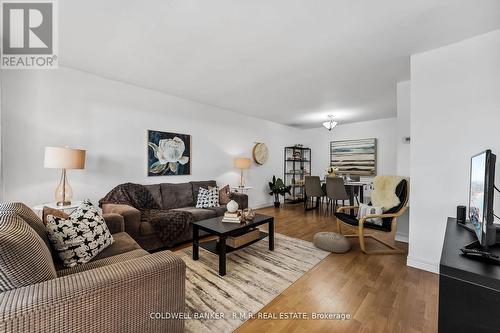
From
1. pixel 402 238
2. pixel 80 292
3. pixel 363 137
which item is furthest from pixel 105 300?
pixel 363 137

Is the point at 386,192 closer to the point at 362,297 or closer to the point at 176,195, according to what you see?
the point at 362,297

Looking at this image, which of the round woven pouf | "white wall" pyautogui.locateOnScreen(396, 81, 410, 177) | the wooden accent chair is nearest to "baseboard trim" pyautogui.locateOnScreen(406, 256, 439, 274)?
the wooden accent chair

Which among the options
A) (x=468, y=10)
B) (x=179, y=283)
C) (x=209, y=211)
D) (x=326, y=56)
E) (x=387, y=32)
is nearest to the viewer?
(x=179, y=283)

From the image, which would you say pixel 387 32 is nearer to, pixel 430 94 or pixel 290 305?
pixel 430 94

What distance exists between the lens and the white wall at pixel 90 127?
2418 mm

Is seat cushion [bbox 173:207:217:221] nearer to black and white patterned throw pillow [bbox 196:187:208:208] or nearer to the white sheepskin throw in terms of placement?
black and white patterned throw pillow [bbox 196:187:208:208]

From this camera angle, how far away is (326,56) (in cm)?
237

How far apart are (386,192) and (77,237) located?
340cm

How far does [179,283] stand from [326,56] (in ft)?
8.40

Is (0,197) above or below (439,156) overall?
below

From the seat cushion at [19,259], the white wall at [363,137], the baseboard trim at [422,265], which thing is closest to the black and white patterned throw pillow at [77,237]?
the seat cushion at [19,259]

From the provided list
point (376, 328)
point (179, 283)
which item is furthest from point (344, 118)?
point (179, 283)

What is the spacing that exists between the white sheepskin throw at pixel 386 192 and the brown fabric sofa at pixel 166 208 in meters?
2.16

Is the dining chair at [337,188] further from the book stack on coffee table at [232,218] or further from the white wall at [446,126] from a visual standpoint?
the book stack on coffee table at [232,218]
